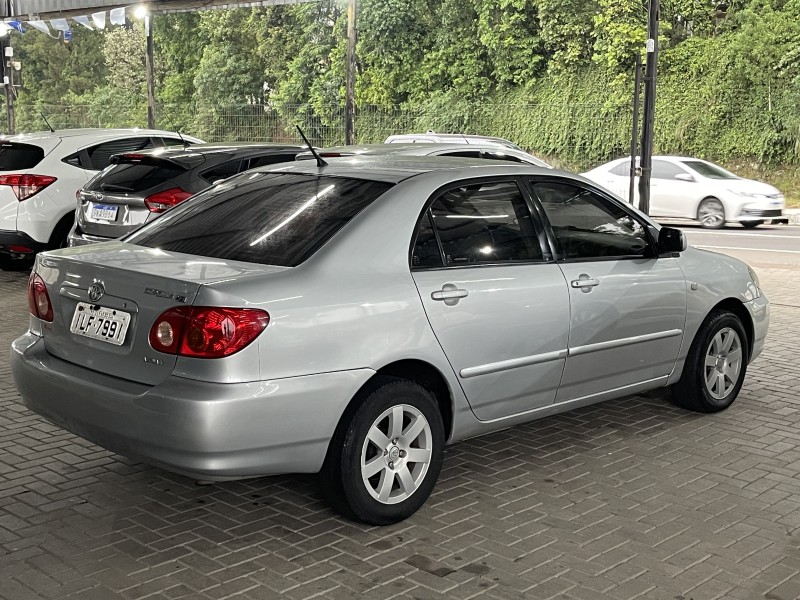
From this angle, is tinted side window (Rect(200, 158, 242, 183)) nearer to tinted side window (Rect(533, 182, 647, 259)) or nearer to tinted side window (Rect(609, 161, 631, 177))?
tinted side window (Rect(533, 182, 647, 259))

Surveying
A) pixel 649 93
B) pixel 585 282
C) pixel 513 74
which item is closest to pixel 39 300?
pixel 585 282

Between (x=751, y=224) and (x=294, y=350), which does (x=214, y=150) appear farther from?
(x=751, y=224)

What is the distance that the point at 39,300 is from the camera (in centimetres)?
476

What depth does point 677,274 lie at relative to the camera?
5.93 m

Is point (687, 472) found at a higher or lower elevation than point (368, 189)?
lower

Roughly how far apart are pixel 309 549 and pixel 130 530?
2.67ft

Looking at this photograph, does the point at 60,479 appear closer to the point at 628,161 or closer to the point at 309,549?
the point at 309,549

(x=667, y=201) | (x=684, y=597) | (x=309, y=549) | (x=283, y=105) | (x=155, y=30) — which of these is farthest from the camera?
(x=155, y=30)

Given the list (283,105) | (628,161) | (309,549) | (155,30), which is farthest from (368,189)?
(155,30)

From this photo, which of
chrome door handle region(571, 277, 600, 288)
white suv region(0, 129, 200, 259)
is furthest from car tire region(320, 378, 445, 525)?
white suv region(0, 129, 200, 259)

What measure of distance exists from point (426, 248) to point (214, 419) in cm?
134

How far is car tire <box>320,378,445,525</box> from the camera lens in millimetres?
4316

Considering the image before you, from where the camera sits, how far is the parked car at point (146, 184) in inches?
359

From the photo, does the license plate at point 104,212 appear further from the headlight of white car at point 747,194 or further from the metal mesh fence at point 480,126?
the metal mesh fence at point 480,126
